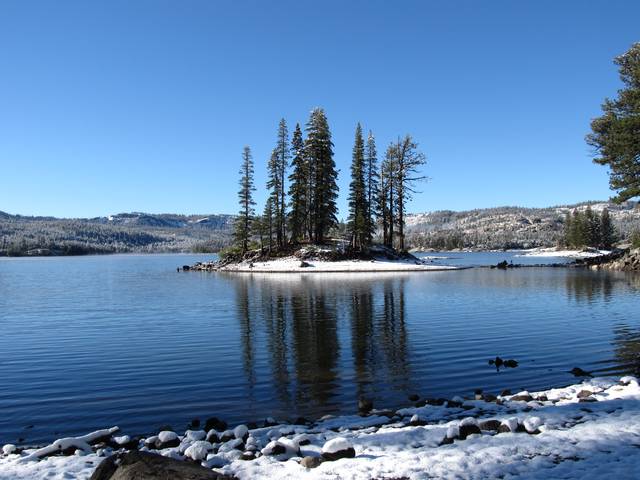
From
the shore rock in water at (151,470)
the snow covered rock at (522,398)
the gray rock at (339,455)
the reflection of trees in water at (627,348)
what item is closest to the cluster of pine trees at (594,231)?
the reflection of trees in water at (627,348)

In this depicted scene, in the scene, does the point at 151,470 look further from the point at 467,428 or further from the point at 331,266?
the point at 331,266

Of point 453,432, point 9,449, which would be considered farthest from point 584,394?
point 9,449

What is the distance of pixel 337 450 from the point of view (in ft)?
25.5

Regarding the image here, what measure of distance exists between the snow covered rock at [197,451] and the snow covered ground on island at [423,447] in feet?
0.06

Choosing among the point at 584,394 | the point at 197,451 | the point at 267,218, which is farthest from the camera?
the point at 267,218

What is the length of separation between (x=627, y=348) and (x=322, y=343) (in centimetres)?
1115

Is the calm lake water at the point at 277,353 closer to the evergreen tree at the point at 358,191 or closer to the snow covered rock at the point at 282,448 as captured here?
the snow covered rock at the point at 282,448

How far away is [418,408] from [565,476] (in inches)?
166

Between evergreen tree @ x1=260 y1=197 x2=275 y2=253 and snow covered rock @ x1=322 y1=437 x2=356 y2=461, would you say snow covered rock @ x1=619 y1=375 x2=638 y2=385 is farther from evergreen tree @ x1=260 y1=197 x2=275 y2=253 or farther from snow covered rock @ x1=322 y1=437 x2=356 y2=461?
evergreen tree @ x1=260 y1=197 x2=275 y2=253

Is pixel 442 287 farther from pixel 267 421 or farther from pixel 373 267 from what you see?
pixel 267 421

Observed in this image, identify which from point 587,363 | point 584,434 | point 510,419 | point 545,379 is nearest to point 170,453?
point 510,419

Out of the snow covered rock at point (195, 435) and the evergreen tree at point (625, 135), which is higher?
the evergreen tree at point (625, 135)

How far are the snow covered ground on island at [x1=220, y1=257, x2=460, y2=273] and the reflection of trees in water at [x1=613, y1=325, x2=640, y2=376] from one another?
132 feet

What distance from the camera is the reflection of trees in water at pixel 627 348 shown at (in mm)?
14376
